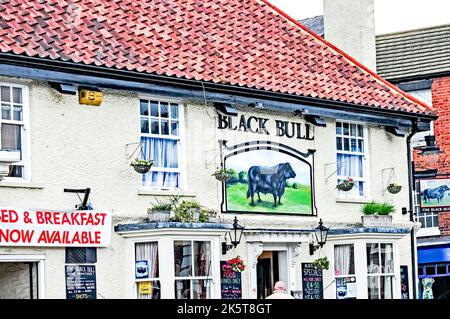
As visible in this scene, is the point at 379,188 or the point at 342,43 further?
the point at 342,43

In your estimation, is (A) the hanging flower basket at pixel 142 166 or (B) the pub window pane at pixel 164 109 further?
(B) the pub window pane at pixel 164 109

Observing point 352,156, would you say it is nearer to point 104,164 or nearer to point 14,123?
point 104,164

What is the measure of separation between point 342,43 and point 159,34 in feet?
24.1

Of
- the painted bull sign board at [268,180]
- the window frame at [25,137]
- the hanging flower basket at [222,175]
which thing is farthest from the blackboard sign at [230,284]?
the window frame at [25,137]

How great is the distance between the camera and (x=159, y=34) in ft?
64.6

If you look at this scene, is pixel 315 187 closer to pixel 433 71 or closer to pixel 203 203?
pixel 203 203

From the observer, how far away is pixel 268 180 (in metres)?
20.3

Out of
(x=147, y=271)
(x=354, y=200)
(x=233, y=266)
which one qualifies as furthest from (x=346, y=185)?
(x=147, y=271)

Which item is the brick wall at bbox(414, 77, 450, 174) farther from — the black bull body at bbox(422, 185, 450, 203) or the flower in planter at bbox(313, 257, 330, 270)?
the flower in planter at bbox(313, 257, 330, 270)

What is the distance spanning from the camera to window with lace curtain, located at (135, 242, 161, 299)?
1758cm

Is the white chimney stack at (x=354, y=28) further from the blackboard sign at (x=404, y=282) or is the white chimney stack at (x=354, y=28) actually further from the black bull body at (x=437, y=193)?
the blackboard sign at (x=404, y=282)

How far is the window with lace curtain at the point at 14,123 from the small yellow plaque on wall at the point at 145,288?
284 centimetres

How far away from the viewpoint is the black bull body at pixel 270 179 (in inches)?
788
